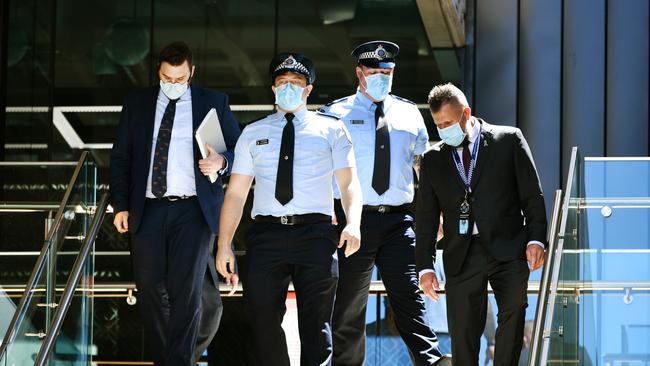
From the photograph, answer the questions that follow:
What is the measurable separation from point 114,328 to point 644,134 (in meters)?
5.67

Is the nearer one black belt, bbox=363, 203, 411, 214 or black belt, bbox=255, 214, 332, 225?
black belt, bbox=255, 214, 332, 225

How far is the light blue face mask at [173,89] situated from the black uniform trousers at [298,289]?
1103 mm

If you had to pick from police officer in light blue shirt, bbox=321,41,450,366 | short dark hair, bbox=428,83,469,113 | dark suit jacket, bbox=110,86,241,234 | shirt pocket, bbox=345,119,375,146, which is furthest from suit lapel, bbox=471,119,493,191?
dark suit jacket, bbox=110,86,241,234

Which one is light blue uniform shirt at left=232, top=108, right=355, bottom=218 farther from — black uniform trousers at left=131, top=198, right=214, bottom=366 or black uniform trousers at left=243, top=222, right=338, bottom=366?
black uniform trousers at left=131, top=198, right=214, bottom=366

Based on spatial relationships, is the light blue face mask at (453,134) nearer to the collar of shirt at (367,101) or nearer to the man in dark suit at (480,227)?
the man in dark suit at (480,227)

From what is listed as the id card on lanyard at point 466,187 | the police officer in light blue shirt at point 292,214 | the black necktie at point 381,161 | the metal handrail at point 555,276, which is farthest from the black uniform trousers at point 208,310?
the metal handrail at point 555,276

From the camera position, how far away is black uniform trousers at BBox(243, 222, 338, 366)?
7.36 metres

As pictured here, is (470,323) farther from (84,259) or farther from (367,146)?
(84,259)

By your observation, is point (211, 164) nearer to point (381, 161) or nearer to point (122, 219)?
point (122, 219)

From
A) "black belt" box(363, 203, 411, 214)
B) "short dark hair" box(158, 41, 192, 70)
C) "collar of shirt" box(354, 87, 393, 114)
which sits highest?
"short dark hair" box(158, 41, 192, 70)

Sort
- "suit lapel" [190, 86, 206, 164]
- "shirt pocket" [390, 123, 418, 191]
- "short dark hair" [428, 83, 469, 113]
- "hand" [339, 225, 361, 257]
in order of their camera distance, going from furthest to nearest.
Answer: "shirt pocket" [390, 123, 418, 191], "suit lapel" [190, 86, 206, 164], "short dark hair" [428, 83, 469, 113], "hand" [339, 225, 361, 257]

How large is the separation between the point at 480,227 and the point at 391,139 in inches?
38.8

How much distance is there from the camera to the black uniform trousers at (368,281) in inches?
320

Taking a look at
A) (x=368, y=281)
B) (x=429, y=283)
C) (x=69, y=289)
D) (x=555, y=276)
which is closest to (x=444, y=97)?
(x=429, y=283)
